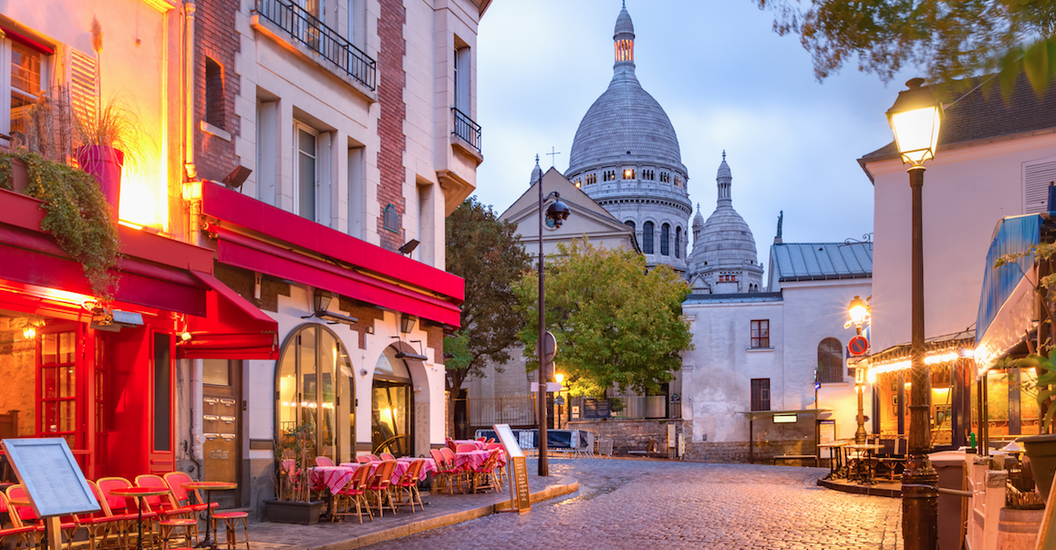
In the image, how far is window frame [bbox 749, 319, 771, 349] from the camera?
44.2 m

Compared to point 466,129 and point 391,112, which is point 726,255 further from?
point 391,112

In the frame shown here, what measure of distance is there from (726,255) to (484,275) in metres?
77.4

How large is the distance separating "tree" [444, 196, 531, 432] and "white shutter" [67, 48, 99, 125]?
35.9 metres

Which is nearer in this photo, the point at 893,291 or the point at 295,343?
the point at 295,343

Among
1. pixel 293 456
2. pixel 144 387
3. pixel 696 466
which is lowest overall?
pixel 696 466

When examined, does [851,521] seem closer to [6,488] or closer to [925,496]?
[925,496]

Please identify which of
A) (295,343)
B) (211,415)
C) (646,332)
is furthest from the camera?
(646,332)

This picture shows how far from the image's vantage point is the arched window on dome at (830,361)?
1687 inches

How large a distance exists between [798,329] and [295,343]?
32515 mm

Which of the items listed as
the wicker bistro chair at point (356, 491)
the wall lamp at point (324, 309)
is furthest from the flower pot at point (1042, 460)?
the wall lamp at point (324, 309)

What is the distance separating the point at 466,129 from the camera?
2166 cm

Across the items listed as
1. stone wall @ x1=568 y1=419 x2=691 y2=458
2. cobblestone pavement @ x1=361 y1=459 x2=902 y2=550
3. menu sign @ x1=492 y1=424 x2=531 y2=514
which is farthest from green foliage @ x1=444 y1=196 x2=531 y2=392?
menu sign @ x1=492 y1=424 x2=531 y2=514

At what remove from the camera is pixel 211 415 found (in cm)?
1288

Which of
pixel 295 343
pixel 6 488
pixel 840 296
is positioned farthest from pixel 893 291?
pixel 6 488
